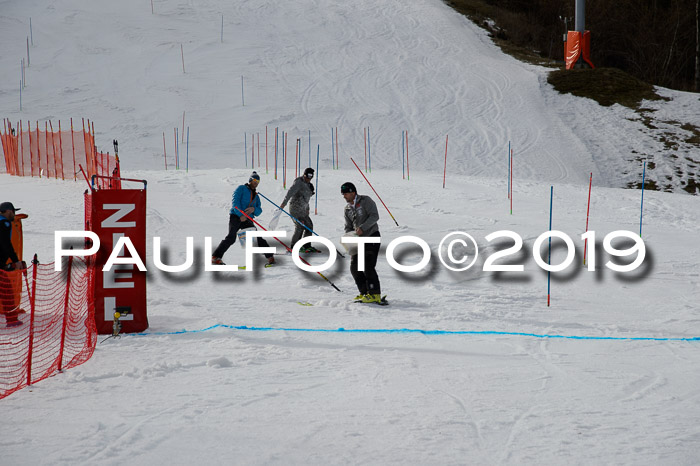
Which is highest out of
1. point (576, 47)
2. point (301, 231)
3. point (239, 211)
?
point (576, 47)

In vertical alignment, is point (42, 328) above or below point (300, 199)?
below

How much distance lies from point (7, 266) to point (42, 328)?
31.0 inches

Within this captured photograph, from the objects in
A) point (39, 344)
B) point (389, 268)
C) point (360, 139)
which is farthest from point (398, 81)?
point (39, 344)

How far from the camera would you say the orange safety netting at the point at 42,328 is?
17.9 ft

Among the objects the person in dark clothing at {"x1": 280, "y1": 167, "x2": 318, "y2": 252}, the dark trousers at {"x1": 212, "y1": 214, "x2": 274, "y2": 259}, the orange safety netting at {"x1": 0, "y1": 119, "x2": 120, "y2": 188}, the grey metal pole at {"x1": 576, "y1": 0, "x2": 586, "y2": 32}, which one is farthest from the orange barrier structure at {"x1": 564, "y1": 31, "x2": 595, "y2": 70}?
the dark trousers at {"x1": 212, "y1": 214, "x2": 274, "y2": 259}

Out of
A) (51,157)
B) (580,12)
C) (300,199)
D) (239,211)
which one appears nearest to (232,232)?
(239,211)

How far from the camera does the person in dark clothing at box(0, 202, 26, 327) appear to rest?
6934 mm

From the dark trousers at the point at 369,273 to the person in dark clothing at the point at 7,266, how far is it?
371 cm

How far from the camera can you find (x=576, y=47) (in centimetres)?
3341

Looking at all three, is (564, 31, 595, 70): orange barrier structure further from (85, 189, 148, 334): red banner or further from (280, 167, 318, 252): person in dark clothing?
(85, 189, 148, 334): red banner

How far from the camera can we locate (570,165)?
24.6 m

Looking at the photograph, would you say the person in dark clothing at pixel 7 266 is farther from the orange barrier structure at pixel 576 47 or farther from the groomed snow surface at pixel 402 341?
the orange barrier structure at pixel 576 47

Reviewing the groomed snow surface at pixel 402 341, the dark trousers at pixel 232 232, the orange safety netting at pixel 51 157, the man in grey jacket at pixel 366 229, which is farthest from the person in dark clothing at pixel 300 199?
the orange safety netting at pixel 51 157

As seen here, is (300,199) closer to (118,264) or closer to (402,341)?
(118,264)
